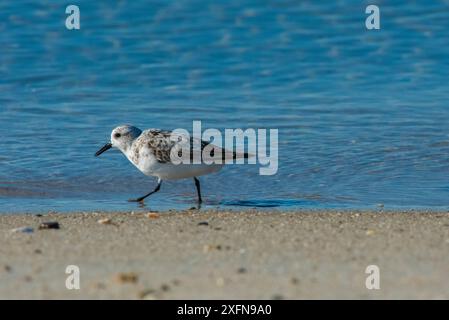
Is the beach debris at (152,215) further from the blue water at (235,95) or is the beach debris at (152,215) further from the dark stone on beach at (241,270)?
the dark stone on beach at (241,270)

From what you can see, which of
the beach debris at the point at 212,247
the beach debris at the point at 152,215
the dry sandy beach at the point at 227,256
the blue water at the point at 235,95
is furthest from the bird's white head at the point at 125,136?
the beach debris at the point at 212,247

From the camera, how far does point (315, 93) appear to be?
13.1 meters

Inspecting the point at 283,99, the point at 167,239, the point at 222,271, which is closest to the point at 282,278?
the point at 222,271

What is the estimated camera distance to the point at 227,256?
6.05 metres

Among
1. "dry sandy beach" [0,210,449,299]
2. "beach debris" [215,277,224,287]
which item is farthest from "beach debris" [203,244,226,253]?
"beach debris" [215,277,224,287]

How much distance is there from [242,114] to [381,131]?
181cm

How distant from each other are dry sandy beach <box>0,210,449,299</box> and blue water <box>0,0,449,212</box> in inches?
52.3

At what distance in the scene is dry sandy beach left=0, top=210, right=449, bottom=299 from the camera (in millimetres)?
5316

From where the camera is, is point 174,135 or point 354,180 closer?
point 174,135

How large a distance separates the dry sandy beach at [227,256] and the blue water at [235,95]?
133cm

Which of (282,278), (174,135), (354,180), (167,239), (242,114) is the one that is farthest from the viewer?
(242,114)

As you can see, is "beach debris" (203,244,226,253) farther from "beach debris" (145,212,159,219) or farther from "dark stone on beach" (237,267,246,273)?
"beach debris" (145,212,159,219)

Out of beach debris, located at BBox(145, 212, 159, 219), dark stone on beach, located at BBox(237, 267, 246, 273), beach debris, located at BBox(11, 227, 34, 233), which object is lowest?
dark stone on beach, located at BBox(237, 267, 246, 273)
